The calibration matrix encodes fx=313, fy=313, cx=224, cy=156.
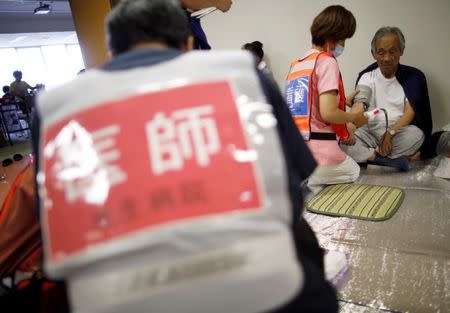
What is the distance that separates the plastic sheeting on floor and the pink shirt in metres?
0.42

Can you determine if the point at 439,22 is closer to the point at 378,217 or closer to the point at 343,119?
the point at 343,119

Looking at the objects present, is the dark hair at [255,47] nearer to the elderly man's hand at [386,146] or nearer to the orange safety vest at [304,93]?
the orange safety vest at [304,93]

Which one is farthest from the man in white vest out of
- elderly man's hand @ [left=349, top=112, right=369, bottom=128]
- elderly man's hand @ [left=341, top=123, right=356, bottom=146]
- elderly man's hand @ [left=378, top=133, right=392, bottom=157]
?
elderly man's hand @ [left=378, top=133, right=392, bottom=157]

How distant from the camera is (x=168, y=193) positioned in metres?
0.47

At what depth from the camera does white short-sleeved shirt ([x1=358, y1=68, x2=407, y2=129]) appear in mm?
2449

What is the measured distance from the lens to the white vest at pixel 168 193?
0.46 metres

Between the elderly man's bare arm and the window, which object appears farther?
the window

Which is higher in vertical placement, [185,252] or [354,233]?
[185,252]

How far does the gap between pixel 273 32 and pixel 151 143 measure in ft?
9.88

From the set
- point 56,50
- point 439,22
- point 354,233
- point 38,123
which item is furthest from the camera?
point 56,50

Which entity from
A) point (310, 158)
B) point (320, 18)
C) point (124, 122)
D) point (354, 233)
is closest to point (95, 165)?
point (124, 122)

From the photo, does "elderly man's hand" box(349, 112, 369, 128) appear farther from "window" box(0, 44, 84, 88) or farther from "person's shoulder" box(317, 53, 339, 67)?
"window" box(0, 44, 84, 88)

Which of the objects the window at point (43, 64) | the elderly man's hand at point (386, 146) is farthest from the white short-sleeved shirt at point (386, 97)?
the window at point (43, 64)

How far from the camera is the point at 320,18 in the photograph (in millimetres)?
1793
